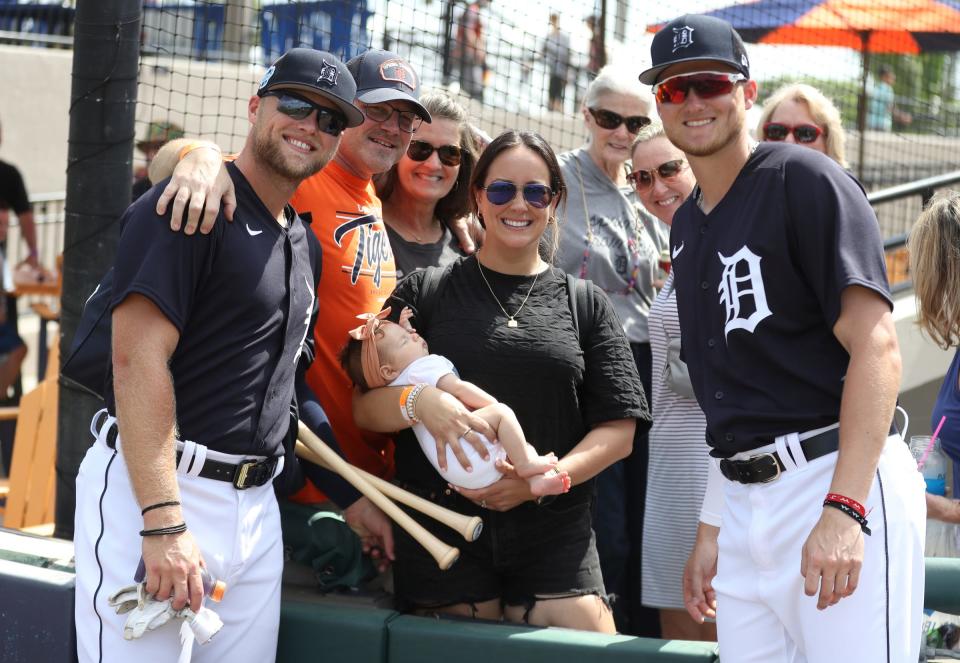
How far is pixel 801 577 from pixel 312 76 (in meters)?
1.66

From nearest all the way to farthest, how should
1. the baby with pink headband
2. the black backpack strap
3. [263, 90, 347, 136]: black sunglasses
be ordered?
[263, 90, 347, 136]: black sunglasses → the baby with pink headband → the black backpack strap

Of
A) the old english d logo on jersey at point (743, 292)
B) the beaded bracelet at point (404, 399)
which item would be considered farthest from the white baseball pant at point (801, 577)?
the beaded bracelet at point (404, 399)

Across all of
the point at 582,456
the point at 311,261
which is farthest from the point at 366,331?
the point at 582,456

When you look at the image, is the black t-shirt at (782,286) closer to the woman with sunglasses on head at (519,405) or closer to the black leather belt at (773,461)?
the black leather belt at (773,461)

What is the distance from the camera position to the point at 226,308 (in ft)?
8.76

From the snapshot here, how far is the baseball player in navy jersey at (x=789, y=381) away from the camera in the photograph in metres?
2.32

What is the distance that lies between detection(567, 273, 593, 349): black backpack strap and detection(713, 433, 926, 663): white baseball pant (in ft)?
2.40

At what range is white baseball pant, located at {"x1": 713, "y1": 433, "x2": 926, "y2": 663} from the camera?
2348 millimetres

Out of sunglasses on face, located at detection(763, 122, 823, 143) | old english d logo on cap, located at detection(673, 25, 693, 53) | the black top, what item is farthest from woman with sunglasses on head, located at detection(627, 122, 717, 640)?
the black top

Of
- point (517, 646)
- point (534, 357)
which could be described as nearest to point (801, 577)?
point (517, 646)

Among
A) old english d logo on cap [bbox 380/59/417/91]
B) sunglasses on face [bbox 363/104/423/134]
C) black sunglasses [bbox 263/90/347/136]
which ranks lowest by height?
black sunglasses [bbox 263/90/347/136]

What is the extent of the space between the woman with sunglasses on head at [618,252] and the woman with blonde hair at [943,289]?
39.1 inches

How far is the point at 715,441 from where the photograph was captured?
8.60 ft

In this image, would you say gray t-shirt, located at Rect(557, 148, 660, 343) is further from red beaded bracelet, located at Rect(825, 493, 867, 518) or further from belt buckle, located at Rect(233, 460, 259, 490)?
red beaded bracelet, located at Rect(825, 493, 867, 518)
